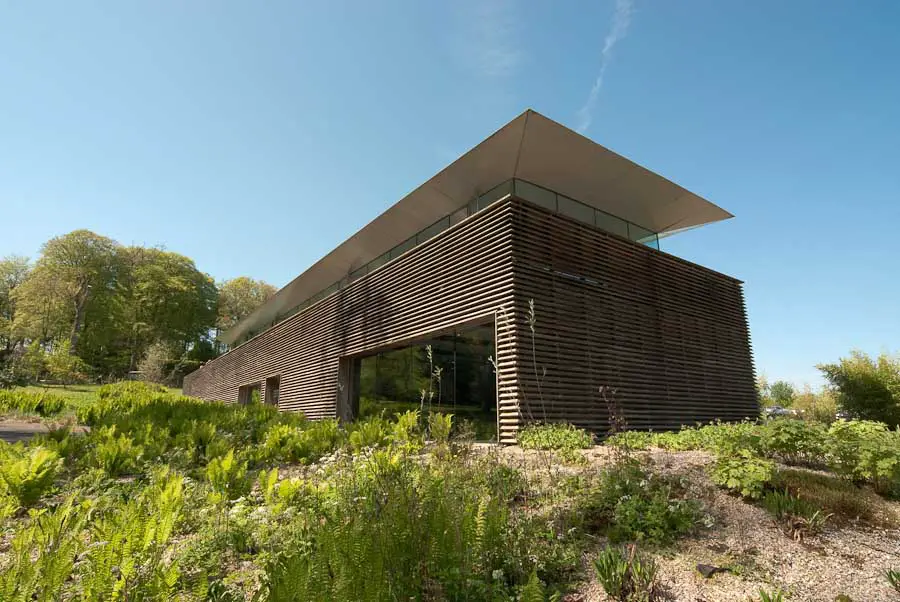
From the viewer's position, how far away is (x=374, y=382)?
42.4 feet

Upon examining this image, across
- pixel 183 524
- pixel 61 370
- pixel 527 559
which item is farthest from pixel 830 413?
pixel 61 370

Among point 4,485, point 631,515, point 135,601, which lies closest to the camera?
point 135,601

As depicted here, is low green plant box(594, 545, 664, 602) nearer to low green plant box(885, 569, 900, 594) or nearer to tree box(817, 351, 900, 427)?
low green plant box(885, 569, 900, 594)

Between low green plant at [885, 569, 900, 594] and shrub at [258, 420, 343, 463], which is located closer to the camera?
low green plant at [885, 569, 900, 594]

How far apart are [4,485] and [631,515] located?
5.73m

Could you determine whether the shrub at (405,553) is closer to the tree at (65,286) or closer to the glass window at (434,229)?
the glass window at (434,229)

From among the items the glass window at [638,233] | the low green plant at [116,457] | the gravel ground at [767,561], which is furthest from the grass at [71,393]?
the glass window at [638,233]

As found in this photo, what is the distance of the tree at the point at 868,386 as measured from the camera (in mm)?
15094

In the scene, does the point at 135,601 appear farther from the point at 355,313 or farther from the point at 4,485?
the point at 355,313

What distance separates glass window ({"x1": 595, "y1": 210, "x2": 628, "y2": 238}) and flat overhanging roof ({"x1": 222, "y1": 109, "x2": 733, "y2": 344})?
0.17 metres

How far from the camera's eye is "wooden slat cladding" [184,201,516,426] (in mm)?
8609

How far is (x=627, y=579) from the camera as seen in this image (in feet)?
8.36

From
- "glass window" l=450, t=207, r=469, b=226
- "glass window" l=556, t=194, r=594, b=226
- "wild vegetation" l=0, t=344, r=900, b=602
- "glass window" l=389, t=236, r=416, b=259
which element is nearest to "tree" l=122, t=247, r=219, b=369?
"glass window" l=389, t=236, r=416, b=259

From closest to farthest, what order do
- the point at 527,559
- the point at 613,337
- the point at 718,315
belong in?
1. the point at 527,559
2. the point at 613,337
3. the point at 718,315
